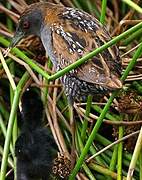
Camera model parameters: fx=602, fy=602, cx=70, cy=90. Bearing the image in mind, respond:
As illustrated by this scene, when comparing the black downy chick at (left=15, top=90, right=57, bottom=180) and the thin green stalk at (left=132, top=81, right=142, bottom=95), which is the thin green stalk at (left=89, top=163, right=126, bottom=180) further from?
the thin green stalk at (left=132, top=81, right=142, bottom=95)

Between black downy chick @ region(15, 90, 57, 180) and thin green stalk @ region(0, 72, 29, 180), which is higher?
thin green stalk @ region(0, 72, 29, 180)

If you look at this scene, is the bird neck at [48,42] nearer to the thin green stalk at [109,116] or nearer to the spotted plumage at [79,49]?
the spotted plumage at [79,49]

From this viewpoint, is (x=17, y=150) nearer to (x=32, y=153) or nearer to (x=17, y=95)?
(x=32, y=153)

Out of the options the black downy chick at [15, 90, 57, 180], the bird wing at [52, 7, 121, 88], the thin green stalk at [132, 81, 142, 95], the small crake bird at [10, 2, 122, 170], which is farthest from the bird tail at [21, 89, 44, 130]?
the thin green stalk at [132, 81, 142, 95]

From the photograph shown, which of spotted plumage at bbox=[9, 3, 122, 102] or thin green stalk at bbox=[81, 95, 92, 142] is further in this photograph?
thin green stalk at bbox=[81, 95, 92, 142]

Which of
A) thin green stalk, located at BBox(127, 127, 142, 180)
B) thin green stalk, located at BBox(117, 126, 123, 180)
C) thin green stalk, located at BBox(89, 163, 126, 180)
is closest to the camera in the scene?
thin green stalk, located at BBox(127, 127, 142, 180)

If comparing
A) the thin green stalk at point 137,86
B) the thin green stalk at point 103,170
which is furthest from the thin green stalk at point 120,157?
the thin green stalk at point 137,86

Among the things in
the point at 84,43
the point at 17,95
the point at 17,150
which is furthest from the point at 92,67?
the point at 17,150

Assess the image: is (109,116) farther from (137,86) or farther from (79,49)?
(79,49)
